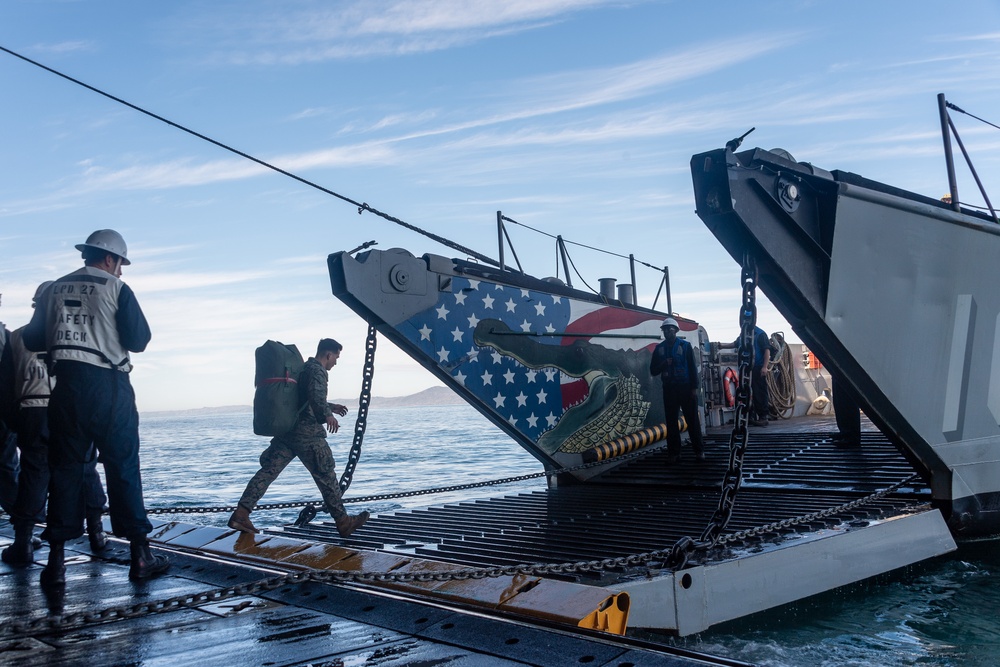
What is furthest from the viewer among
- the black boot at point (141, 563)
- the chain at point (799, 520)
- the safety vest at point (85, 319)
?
the chain at point (799, 520)

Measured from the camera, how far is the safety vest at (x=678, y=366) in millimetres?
8805

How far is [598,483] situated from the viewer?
877 centimetres

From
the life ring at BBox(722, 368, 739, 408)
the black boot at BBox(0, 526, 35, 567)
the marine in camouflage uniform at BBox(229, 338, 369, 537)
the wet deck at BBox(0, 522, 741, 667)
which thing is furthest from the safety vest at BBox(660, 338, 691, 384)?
the black boot at BBox(0, 526, 35, 567)

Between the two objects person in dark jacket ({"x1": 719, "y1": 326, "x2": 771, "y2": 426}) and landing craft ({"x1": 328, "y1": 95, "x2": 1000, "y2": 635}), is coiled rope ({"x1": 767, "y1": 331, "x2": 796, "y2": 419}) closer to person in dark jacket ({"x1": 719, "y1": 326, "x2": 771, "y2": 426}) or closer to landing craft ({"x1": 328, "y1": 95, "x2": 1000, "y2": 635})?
person in dark jacket ({"x1": 719, "y1": 326, "x2": 771, "y2": 426})

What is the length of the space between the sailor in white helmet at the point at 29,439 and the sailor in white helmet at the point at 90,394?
74 centimetres

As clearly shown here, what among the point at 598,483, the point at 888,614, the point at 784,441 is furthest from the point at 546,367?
the point at 888,614

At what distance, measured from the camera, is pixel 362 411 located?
6609 millimetres

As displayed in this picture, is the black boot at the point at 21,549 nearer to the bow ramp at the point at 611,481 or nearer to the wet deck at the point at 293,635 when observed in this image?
the wet deck at the point at 293,635

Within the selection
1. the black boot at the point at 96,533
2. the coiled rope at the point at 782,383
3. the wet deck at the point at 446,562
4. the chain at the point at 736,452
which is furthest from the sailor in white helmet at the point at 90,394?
the coiled rope at the point at 782,383

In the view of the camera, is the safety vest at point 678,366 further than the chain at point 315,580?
Yes

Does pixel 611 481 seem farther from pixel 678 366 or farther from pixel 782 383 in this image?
pixel 782 383

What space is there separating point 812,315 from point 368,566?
318 cm

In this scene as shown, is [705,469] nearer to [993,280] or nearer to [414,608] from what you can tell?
[993,280]

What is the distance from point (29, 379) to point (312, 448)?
178cm
